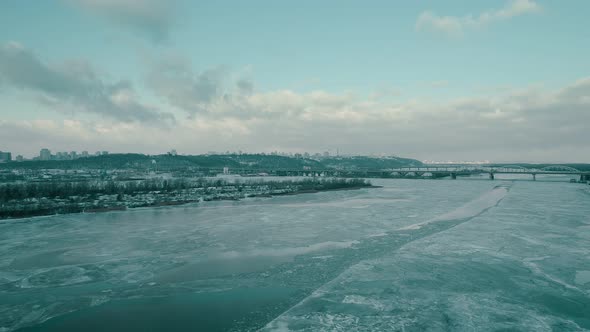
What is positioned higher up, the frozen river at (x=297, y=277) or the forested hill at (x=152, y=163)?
the forested hill at (x=152, y=163)

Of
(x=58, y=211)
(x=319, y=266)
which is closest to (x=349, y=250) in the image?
(x=319, y=266)

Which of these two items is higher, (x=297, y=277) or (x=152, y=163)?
(x=152, y=163)

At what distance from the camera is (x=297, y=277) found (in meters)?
5.05

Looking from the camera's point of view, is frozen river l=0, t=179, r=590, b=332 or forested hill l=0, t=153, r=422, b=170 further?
forested hill l=0, t=153, r=422, b=170

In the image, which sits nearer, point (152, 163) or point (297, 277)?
point (297, 277)

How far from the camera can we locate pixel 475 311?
12.6ft

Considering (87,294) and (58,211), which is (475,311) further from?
(58,211)

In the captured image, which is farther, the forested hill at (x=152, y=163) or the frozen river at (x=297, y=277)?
the forested hill at (x=152, y=163)

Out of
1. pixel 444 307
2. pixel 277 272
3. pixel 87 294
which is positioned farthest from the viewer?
pixel 277 272

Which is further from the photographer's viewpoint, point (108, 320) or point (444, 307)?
point (444, 307)

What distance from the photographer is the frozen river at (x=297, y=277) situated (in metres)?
3.67

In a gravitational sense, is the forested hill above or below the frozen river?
above

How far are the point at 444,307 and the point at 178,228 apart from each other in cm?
733

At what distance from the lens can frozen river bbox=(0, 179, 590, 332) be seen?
3668mm
